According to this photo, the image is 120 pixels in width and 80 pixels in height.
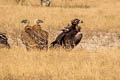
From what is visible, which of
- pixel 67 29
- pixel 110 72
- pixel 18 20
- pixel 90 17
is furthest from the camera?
pixel 90 17

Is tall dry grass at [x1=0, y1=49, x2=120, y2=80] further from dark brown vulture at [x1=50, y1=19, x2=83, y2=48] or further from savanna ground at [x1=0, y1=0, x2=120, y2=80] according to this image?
dark brown vulture at [x1=50, y1=19, x2=83, y2=48]

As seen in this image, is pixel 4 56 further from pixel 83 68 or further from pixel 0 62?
pixel 83 68

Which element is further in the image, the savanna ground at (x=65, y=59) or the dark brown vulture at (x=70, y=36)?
the dark brown vulture at (x=70, y=36)

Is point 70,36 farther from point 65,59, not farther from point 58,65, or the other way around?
point 58,65

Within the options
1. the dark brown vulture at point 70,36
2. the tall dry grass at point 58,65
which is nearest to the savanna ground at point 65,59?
the tall dry grass at point 58,65

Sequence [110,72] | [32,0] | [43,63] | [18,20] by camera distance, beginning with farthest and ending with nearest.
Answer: [32,0] < [18,20] < [43,63] < [110,72]

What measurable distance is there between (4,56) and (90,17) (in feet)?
37.0

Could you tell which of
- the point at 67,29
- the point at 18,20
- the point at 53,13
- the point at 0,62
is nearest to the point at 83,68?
the point at 0,62

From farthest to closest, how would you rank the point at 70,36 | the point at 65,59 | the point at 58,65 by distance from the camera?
the point at 70,36 → the point at 65,59 → the point at 58,65

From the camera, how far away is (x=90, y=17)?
70.0 feet

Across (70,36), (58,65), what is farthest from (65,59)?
(70,36)

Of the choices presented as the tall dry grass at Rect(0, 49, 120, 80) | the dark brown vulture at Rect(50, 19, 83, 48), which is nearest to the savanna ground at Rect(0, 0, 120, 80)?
the tall dry grass at Rect(0, 49, 120, 80)

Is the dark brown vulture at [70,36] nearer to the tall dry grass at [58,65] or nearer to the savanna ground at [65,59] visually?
the savanna ground at [65,59]

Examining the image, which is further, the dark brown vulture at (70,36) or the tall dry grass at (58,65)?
the dark brown vulture at (70,36)
